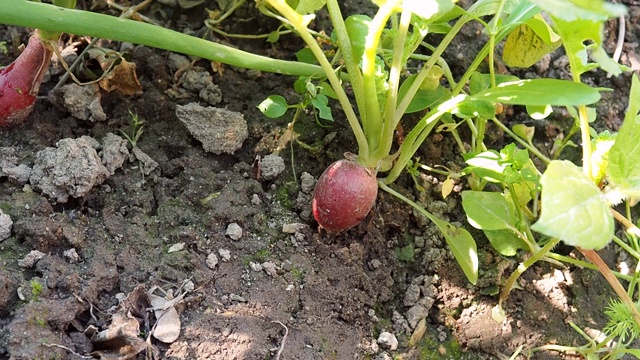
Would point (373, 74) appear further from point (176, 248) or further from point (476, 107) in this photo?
point (176, 248)

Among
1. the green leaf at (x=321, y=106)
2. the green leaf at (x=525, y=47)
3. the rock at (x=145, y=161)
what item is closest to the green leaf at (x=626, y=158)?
the green leaf at (x=525, y=47)

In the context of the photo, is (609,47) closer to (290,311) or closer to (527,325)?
(527,325)

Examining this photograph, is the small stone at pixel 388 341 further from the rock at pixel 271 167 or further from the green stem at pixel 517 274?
→ the rock at pixel 271 167

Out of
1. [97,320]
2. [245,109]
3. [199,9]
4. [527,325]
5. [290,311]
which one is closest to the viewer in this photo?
[97,320]

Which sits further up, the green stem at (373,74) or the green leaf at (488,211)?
the green stem at (373,74)

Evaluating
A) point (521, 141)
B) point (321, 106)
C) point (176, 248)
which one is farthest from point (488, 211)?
point (176, 248)

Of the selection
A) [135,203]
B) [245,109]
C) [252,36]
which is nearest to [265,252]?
[135,203]
